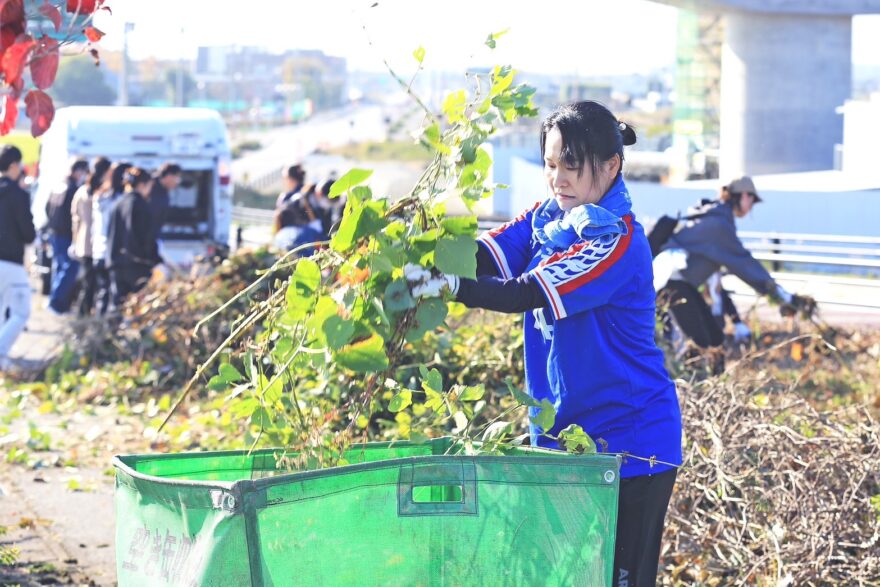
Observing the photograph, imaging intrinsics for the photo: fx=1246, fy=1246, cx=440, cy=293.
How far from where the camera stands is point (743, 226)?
27781 millimetres

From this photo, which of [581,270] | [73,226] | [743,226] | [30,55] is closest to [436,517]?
[581,270]

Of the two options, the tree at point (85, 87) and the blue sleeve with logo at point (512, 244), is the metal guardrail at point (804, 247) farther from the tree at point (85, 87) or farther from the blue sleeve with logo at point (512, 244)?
the tree at point (85, 87)

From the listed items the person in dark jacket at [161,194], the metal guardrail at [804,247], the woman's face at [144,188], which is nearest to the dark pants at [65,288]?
the person in dark jacket at [161,194]

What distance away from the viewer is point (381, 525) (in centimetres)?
275

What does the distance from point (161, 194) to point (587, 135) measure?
10.5 m

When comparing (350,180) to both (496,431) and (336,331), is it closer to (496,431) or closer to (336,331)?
(336,331)

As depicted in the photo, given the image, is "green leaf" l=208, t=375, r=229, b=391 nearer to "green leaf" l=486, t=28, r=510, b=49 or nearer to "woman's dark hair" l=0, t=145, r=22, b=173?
"green leaf" l=486, t=28, r=510, b=49

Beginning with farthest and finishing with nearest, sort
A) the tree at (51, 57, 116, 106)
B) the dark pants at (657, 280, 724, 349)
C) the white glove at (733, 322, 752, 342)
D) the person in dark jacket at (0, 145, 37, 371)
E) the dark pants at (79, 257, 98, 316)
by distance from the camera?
1. the tree at (51, 57, 116, 106)
2. the dark pants at (79, 257, 98, 316)
3. the person in dark jacket at (0, 145, 37, 371)
4. the white glove at (733, 322, 752, 342)
5. the dark pants at (657, 280, 724, 349)

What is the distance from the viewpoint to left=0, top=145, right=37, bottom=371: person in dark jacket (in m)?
10.4

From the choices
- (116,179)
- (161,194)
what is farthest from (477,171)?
(161,194)

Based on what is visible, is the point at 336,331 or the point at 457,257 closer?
the point at 336,331

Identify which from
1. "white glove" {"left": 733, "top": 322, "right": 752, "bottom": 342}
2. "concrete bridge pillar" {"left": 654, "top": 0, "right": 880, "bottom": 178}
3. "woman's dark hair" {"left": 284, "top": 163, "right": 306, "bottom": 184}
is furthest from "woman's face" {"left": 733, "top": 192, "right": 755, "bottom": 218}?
"concrete bridge pillar" {"left": 654, "top": 0, "right": 880, "bottom": 178}

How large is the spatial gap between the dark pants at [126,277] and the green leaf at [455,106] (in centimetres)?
913

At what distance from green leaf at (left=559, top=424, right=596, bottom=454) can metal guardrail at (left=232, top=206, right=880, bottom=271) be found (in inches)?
24.1
